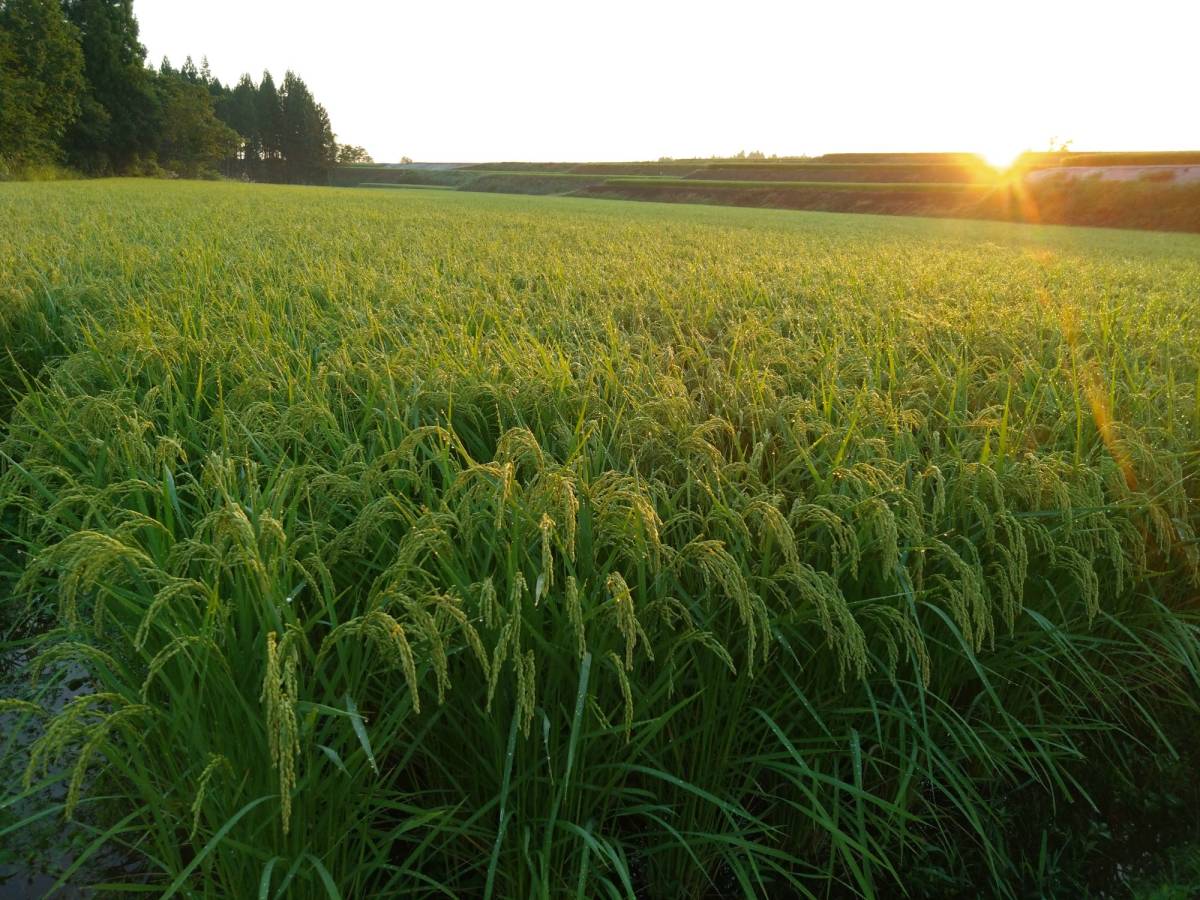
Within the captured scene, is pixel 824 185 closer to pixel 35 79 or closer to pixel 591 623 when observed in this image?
pixel 35 79

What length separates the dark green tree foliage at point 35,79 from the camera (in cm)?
4112

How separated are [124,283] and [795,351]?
4.63m

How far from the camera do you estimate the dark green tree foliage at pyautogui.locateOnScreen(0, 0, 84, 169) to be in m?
41.1

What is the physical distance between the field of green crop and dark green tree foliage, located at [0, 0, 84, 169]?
49747mm

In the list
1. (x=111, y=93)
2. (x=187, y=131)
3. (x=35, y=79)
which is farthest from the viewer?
(x=187, y=131)

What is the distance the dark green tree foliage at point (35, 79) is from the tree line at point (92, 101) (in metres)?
0.05

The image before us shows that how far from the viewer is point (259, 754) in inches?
58.7

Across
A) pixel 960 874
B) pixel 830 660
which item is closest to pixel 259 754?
pixel 830 660

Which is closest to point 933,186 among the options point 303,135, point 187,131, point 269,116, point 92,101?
point 92,101

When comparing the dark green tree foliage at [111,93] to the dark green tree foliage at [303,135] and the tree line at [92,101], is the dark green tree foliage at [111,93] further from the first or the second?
the dark green tree foliage at [303,135]

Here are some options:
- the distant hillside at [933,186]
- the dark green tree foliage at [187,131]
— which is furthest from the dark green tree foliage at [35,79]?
the distant hillside at [933,186]

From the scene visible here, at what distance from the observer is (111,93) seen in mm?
53625

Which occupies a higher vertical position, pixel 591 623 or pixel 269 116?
pixel 269 116

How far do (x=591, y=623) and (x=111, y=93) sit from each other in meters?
67.0
